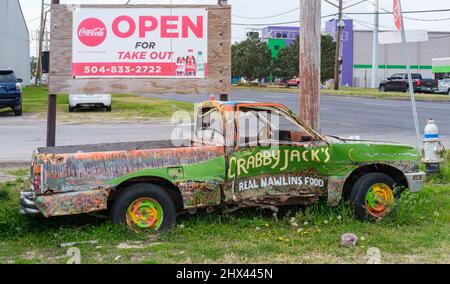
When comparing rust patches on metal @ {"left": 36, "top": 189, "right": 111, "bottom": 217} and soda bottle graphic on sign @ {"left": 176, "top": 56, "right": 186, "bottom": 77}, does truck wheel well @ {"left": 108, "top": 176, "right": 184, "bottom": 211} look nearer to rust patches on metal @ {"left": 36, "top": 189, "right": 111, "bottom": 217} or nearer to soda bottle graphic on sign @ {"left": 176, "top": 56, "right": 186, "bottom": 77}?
rust patches on metal @ {"left": 36, "top": 189, "right": 111, "bottom": 217}

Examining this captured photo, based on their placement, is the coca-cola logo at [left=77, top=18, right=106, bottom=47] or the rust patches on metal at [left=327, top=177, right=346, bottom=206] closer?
the rust patches on metal at [left=327, top=177, right=346, bottom=206]

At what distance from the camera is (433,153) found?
31.4ft

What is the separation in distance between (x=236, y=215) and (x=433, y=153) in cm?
409

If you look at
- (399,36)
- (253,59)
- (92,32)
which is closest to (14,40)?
(253,59)

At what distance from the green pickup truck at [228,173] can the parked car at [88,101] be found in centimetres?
1727

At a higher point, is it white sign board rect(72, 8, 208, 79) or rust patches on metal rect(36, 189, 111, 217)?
white sign board rect(72, 8, 208, 79)

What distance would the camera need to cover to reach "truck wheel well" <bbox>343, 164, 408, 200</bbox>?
7.02m

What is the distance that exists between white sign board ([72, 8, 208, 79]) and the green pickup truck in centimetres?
159

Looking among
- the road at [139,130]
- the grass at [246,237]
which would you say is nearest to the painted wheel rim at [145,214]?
the grass at [246,237]

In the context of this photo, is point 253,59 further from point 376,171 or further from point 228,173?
point 228,173

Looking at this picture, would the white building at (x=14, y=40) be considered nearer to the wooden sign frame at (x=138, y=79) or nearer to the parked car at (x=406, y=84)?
the parked car at (x=406, y=84)

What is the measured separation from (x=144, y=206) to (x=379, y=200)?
8.84 ft

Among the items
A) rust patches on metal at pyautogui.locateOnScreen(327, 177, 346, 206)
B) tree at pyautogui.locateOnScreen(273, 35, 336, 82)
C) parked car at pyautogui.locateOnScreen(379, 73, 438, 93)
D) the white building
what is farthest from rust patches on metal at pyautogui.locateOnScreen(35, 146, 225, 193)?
tree at pyautogui.locateOnScreen(273, 35, 336, 82)

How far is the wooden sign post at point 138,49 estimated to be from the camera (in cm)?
842
